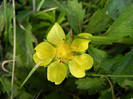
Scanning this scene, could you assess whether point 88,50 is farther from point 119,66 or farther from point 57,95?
point 57,95

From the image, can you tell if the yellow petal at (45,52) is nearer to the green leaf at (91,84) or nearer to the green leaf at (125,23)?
the green leaf at (91,84)

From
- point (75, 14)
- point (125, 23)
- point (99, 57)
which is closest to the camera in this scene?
point (125, 23)

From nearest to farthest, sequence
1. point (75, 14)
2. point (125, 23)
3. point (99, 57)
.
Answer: point (125, 23), point (99, 57), point (75, 14)

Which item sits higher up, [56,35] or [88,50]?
[56,35]

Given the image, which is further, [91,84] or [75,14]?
[75,14]

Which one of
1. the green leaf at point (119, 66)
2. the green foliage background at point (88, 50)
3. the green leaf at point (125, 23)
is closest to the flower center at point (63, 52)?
the green foliage background at point (88, 50)

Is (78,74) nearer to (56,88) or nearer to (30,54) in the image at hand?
(56,88)

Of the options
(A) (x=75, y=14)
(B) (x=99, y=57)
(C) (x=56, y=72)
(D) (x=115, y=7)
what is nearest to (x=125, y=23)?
(D) (x=115, y=7)
